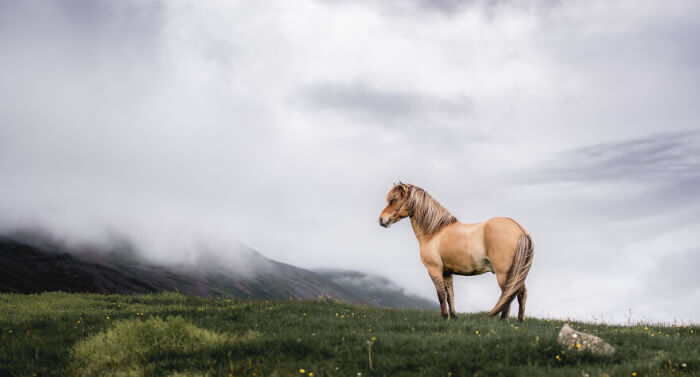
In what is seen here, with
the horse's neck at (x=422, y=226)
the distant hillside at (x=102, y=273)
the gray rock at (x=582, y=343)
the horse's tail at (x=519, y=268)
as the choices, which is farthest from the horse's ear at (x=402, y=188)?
the distant hillside at (x=102, y=273)

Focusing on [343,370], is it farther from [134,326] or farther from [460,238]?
[460,238]

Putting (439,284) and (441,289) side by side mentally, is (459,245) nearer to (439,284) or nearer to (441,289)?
(439,284)

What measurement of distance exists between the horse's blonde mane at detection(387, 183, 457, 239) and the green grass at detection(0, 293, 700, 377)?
2.87m

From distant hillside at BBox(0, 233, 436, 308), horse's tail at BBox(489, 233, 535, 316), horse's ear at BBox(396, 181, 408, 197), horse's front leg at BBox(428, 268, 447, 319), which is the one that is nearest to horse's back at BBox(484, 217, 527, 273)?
horse's tail at BBox(489, 233, 535, 316)

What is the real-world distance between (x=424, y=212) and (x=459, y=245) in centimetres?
165

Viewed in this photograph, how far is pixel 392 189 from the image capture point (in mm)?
15156

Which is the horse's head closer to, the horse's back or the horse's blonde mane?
the horse's blonde mane

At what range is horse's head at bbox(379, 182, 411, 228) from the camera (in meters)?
15.1

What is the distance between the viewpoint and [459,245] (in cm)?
1372

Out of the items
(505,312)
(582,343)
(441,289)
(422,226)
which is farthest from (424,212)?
(582,343)

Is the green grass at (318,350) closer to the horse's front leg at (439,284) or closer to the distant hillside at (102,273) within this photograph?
the horse's front leg at (439,284)

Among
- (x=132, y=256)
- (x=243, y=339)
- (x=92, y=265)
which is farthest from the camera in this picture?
(x=132, y=256)

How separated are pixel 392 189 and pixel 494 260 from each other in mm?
3873

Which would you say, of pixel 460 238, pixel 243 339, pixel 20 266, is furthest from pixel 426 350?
pixel 20 266
